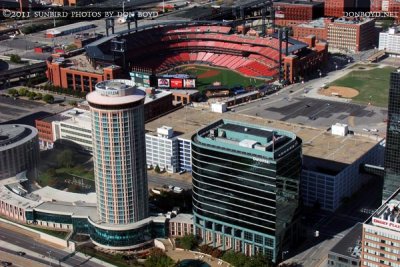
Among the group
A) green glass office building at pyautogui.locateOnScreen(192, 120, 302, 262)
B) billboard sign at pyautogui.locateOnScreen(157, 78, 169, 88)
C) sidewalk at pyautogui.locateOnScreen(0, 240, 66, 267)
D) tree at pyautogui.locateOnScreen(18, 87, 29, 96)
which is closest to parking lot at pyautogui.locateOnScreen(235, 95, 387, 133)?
billboard sign at pyautogui.locateOnScreen(157, 78, 169, 88)

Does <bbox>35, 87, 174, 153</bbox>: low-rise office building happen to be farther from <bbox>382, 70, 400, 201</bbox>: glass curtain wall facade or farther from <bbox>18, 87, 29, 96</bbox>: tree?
<bbox>382, 70, 400, 201</bbox>: glass curtain wall facade

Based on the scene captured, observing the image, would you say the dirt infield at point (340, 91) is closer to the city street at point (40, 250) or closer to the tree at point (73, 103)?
the tree at point (73, 103)

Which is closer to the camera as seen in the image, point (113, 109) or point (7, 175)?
point (113, 109)

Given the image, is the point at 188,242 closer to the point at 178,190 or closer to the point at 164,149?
the point at 178,190

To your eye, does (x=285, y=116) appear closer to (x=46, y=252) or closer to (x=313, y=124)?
(x=313, y=124)

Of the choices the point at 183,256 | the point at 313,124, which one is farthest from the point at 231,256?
the point at 313,124
